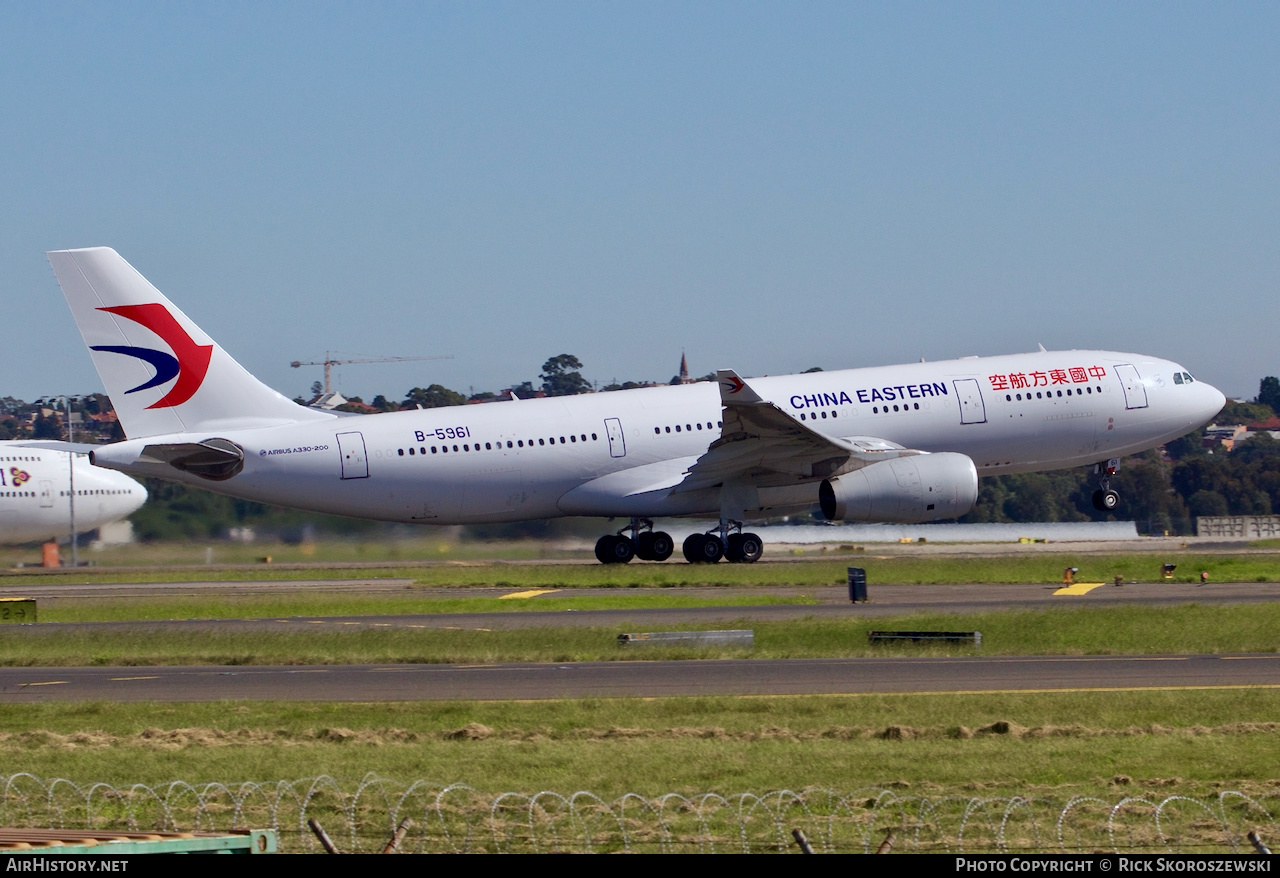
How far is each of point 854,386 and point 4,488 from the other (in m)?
45.6

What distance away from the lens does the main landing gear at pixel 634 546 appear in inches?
1746

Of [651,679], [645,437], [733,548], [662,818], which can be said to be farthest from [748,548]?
[662,818]

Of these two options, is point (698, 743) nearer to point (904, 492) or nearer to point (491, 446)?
point (904, 492)

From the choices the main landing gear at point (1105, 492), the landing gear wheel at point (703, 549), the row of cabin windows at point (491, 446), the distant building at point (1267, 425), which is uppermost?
the distant building at point (1267, 425)

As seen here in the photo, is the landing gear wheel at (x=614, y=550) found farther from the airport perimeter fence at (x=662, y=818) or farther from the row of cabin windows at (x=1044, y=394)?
the airport perimeter fence at (x=662, y=818)

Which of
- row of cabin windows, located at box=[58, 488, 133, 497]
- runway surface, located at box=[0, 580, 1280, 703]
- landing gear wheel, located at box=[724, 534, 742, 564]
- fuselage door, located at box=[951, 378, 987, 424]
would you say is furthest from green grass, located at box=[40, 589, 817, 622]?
row of cabin windows, located at box=[58, 488, 133, 497]

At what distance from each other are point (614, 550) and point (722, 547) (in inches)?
136

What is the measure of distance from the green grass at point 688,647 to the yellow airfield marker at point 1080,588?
5.27 m

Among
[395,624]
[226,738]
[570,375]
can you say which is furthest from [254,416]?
[570,375]

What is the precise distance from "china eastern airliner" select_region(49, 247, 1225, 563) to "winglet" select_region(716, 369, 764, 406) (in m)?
0.07

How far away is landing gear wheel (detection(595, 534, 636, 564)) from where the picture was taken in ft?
145

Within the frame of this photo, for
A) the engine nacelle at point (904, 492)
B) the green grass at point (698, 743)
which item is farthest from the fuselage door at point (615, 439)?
the green grass at point (698, 743)

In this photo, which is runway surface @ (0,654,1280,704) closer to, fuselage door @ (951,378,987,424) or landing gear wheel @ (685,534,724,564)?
landing gear wheel @ (685,534,724,564)

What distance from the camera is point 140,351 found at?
39156 mm
